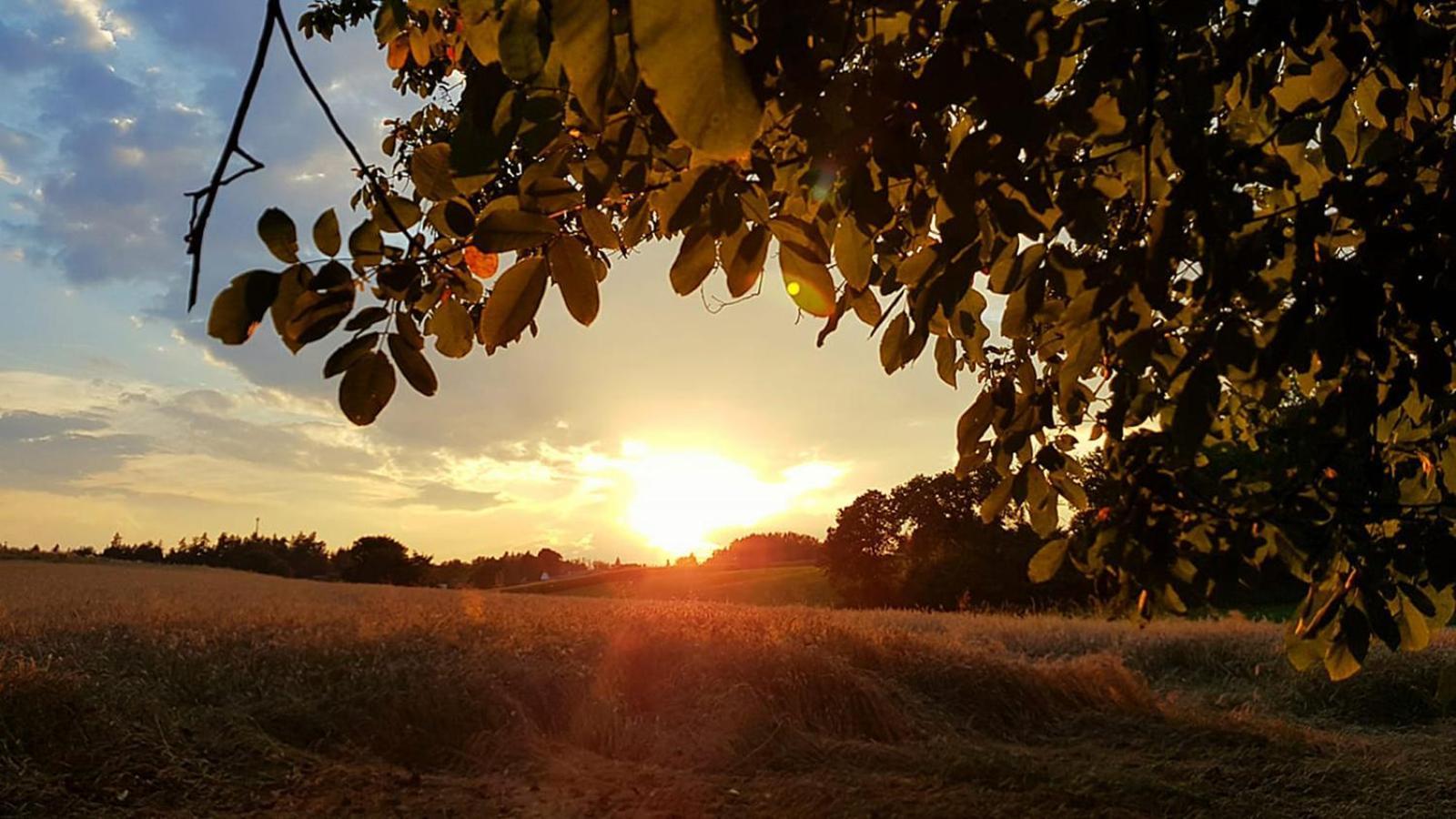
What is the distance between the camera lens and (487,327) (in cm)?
92

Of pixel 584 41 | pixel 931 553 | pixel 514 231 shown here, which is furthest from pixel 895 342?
pixel 931 553

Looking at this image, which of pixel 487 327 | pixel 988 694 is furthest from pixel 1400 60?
pixel 988 694

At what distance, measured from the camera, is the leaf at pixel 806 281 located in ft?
3.31

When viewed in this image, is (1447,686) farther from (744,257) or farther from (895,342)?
(744,257)

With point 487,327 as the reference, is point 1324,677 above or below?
below

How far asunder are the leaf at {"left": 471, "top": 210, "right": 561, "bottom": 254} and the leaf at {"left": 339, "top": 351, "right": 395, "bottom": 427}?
0.18 meters

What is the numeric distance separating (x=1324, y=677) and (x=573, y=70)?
1316 centimetres

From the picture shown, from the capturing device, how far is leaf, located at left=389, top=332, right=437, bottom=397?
3.24 feet

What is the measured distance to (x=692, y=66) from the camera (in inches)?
15.6

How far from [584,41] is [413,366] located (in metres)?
0.62

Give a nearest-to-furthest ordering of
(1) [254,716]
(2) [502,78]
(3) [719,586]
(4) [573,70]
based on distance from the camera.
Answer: (4) [573,70] < (2) [502,78] < (1) [254,716] < (3) [719,586]

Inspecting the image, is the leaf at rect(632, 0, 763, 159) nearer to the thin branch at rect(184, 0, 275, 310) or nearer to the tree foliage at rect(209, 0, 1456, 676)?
the tree foliage at rect(209, 0, 1456, 676)

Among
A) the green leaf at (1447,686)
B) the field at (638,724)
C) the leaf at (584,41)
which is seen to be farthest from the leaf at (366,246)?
the field at (638,724)

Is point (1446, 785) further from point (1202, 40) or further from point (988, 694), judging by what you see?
point (1202, 40)
